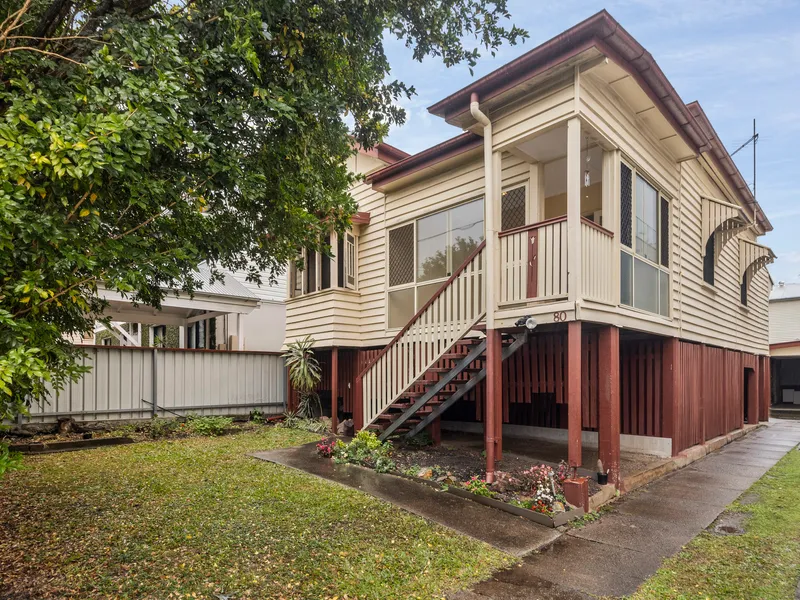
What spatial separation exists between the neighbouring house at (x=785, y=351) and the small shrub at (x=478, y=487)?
19.1m

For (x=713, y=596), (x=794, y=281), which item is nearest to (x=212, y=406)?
(x=713, y=596)

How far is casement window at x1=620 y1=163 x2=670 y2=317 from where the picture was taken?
7016mm

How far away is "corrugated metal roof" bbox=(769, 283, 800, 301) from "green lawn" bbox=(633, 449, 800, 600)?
23259 mm

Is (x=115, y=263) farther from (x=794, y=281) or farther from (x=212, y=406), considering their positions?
(x=794, y=281)

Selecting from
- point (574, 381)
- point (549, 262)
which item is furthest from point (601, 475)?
point (549, 262)

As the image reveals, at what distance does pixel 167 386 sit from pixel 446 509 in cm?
789

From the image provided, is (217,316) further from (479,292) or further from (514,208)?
(514,208)

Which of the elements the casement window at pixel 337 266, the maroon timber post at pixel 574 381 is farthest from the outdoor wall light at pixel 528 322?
the casement window at pixel 337 266

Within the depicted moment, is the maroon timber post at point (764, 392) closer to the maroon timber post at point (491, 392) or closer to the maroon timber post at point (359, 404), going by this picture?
the maroon timber post at point (491, 392)

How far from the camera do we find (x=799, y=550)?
448 centimetres

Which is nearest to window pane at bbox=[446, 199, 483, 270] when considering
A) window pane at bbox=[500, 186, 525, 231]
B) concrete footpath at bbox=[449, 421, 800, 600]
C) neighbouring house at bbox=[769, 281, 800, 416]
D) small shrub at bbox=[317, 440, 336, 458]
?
window pane at bbox=[500, 186, 525, 231]

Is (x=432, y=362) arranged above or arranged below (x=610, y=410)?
above

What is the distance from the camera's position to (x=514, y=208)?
8.35 m

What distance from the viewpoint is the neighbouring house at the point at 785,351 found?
19.5 metres
